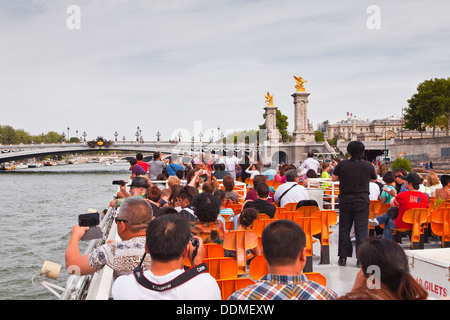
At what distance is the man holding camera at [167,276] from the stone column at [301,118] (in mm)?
54897

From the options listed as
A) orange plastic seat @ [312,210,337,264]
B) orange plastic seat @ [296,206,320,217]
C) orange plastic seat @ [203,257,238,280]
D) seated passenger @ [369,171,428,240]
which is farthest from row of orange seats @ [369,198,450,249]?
Answer: orange plastic seat @ [203,257,238,280]

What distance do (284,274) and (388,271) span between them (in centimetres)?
57

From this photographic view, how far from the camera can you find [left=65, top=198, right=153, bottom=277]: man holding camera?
3703 millimetres

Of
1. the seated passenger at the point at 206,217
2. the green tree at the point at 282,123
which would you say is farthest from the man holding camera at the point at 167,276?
the green tree at the point at 282,123

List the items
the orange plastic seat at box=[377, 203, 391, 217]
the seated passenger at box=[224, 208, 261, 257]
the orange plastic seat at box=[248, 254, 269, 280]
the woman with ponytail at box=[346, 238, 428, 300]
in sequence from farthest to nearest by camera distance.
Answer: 1. the orange plastic seat at box=[377, 203, 391, 217]
2. the seated passenger at box=[224, 208, 261, 257]
3. the orange plastic seat at box=[248, 254, 269, 280]
4. the woman with ponytail at box=[346, 238, 428, 300]

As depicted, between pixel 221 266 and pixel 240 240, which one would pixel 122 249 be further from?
pixel 240 240

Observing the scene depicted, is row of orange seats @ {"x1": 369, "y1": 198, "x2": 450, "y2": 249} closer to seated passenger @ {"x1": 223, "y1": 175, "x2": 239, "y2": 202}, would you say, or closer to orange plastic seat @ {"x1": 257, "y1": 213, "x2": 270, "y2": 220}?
orange plastic seat @ {"x1": 257, "y1": 213, "x2": 270, "y2": 220}

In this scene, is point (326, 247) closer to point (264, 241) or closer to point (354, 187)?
point (354, 187)

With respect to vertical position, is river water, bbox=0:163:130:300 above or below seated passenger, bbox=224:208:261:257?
below

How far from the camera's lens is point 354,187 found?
21.9 feet

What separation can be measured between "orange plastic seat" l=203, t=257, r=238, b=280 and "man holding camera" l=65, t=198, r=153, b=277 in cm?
66

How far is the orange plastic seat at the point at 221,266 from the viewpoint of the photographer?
417 centimetres

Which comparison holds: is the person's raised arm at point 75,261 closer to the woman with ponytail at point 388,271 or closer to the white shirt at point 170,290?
the white shirt at point 170,290
